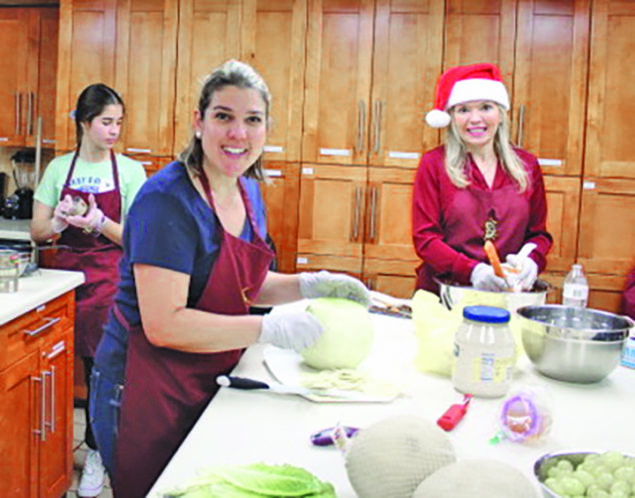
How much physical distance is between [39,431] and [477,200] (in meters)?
1.72

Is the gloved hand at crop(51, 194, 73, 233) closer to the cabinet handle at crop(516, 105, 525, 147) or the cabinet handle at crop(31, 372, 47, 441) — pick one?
the cabinet handle at crop(31, 372, 47, 441)

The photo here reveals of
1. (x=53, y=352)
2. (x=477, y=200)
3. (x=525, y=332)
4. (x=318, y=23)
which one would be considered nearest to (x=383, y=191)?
(x=318, y=23)

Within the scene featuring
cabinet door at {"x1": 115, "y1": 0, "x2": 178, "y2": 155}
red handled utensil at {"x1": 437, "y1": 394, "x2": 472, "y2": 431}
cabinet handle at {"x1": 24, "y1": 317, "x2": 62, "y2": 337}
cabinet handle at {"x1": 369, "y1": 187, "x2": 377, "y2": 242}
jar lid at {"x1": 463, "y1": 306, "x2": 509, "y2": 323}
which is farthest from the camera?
cabinet door at {"x1": 115, "y1": 0, "x2": 178, "y2": 155}

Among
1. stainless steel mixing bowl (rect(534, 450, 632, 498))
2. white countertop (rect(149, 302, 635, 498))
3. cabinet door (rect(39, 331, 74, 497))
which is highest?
stainless steel mixing bowl (rect(534, 450, 632, 498))

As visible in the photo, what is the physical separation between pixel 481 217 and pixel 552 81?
1.46 meters

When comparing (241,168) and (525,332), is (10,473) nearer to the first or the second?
(241,168)

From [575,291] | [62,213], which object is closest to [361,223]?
[62,213]

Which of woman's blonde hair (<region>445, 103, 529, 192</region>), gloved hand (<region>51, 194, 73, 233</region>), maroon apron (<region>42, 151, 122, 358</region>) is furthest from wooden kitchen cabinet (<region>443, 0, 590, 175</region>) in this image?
gloved hand (<region>51, 194, 73, 233</region>)

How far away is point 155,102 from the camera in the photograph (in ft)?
12.7

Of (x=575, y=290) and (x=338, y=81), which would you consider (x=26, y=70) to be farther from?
(x=575, y=290)

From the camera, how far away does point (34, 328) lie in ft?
7.72

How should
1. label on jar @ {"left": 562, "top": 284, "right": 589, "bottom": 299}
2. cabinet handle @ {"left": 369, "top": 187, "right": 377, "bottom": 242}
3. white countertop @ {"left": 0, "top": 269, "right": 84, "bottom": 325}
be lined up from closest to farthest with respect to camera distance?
label on jar @ {"left": 562, "top": 284, "right": 589, "bottom": 299} < white countertop @ {"left": 0, "top": 269, "right": 84, "bottom": 325} < cabinet handle @ {"left": 369, "top": 187, "right": 377, "bottom": 242}

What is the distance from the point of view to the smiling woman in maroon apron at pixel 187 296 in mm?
1372

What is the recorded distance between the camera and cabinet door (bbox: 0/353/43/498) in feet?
7.11
